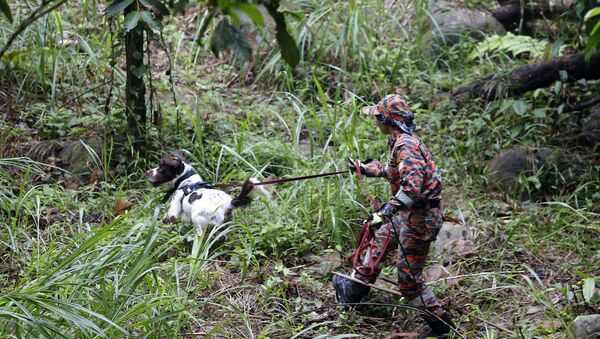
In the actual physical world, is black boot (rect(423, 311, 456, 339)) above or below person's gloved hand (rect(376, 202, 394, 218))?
below

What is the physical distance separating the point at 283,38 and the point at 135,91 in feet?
14.5

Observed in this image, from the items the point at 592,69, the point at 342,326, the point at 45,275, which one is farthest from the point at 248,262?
the point at 592,69

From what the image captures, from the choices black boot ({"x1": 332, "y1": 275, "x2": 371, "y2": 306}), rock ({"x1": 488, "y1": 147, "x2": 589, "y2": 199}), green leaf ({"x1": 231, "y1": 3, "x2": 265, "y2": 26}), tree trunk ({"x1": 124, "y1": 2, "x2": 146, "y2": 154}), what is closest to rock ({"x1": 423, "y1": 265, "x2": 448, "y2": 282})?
black boot ({"x1": 332, "y1": 275, "x2": 371, "y2": 306})

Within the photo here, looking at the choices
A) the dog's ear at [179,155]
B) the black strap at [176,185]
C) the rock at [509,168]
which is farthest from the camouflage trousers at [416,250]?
the rock at [509,168]

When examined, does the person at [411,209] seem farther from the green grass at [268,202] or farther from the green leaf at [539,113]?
the green leaf at [539,113]

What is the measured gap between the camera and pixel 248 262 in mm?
4895

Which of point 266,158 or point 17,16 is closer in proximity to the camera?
Result: point 266,158

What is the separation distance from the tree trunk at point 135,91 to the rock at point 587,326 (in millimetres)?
3829

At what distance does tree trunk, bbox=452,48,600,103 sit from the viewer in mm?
6934

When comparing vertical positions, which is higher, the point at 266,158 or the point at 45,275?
the point at 45,275

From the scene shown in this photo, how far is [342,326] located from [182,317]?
1.10m

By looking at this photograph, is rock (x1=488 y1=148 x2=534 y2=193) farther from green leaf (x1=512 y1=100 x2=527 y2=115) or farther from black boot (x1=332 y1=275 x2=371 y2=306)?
black boot (x1=332 y1=275 x2=371 y2=306)

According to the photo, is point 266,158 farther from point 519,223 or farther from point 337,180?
point 519,223

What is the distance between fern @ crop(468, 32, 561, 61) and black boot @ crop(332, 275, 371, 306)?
3.94m
